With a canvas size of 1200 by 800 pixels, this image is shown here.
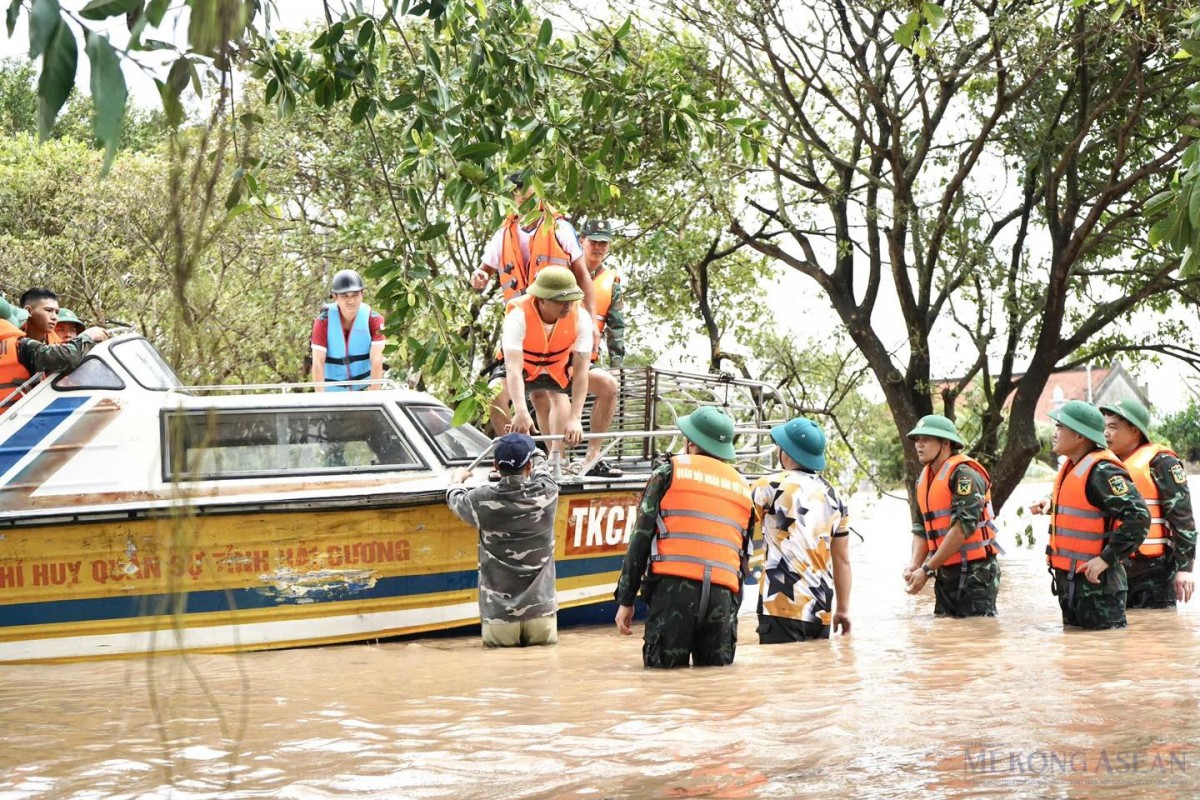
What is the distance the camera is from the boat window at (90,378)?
9.44m

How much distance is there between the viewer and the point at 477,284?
9.20 m

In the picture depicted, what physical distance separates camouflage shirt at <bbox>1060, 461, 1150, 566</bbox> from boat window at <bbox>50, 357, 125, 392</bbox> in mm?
6291

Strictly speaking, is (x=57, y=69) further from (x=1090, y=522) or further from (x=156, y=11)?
(x=1090, y=522)

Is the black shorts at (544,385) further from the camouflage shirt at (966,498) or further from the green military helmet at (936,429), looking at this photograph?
A: the camouflage shirt at (966,498)

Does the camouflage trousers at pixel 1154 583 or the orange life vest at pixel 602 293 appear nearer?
the camouflage trousers at pixel 1154 583

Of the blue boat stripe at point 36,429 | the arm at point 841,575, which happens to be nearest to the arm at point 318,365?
the blue boat stripe at point 36,429

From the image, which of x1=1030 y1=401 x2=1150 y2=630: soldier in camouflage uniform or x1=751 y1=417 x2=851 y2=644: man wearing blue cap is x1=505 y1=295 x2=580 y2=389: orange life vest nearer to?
x1=751 y1=417 x2=851 y2=644: man wearing blue cap

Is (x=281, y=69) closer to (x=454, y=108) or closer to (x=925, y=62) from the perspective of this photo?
(x=454, y=108)

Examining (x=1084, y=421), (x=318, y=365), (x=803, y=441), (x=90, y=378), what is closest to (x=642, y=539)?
(x=803, y=441)

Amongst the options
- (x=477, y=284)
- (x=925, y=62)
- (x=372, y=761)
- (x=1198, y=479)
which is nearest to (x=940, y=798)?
(x=372, y=761)

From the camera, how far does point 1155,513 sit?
9.89 meters

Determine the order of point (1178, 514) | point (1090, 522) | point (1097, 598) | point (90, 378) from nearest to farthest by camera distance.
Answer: point (1090, 522), point (1097, 598), point (90, 378), point (1178, 514)

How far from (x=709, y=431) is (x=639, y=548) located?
29.6 inches

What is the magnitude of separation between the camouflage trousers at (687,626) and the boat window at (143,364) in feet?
12.6
